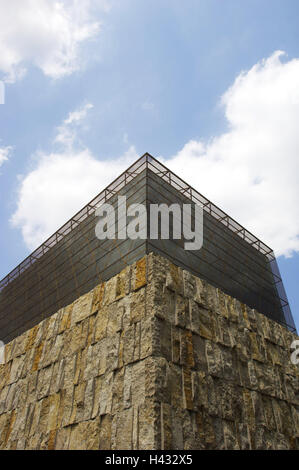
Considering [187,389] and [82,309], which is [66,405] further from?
[187,389]

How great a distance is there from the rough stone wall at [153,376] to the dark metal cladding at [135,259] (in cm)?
182

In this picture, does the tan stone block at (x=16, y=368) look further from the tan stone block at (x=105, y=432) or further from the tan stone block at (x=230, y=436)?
the tan stone block at (x=230, y=436)

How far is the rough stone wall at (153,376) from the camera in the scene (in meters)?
9.09

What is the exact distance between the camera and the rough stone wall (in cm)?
909

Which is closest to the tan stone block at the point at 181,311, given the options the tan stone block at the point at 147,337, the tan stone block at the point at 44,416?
the tan stone block at the point at 147,337

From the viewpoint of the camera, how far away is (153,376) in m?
9.00

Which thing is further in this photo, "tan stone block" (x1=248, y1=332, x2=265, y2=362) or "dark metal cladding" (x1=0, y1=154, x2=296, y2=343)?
"dark metal cladding" (x1=0, y1=154, x2=296, y2=343)

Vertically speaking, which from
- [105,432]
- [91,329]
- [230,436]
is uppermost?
[91,329]

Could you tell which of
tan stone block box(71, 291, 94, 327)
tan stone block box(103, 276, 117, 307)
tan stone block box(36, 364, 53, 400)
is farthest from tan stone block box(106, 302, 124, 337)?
tan stone block box(36, 364, 53, 400)

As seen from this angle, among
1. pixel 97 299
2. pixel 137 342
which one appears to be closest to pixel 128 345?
pixel 137 342

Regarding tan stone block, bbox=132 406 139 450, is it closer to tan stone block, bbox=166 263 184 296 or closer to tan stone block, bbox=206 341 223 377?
tan stone block, bbox=206 341 223 377

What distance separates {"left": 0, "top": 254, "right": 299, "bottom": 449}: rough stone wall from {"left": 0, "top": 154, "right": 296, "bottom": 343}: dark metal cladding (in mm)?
1816

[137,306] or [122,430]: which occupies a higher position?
[137,306]

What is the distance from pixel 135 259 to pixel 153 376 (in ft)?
15.1
